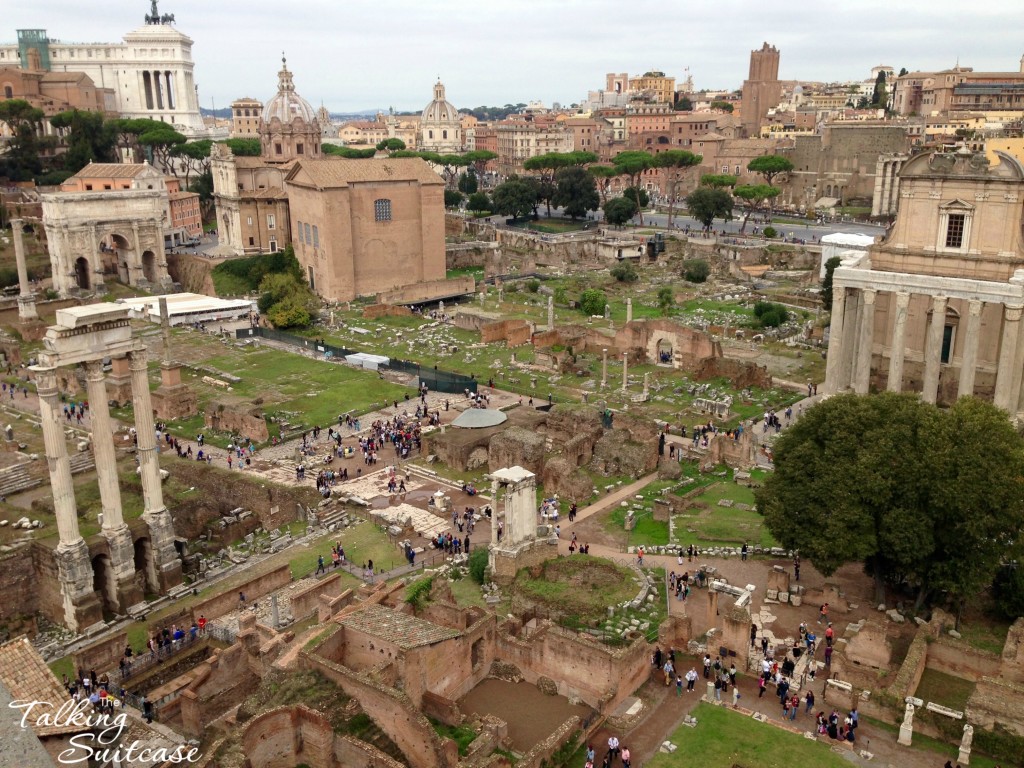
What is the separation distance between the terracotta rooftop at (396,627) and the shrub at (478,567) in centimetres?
416

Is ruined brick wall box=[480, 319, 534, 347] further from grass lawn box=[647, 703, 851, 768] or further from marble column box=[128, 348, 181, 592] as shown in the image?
grass lawn box=[647, 703, 851, 768]

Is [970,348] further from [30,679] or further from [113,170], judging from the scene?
[113,170]

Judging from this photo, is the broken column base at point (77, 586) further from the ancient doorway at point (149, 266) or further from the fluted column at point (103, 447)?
the ancient doorway at point (149, 266)

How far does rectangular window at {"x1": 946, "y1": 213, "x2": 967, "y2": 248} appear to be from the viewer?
3197 cm

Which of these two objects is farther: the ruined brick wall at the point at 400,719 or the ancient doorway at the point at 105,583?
the ancient doorway at the point at 105,583

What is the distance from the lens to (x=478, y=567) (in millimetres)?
24766

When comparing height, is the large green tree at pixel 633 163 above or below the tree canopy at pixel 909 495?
above

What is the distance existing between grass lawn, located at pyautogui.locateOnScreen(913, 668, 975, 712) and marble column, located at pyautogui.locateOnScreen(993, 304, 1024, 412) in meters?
13.5

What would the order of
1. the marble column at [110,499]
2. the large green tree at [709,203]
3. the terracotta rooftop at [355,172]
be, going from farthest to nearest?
the large green tree at [709,203] < the terracotta rooftop at [355,172] < the marble column at [110,499]

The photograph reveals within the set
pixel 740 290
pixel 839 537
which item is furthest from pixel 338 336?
pixel 839 537

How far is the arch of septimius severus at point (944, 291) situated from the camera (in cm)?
3083

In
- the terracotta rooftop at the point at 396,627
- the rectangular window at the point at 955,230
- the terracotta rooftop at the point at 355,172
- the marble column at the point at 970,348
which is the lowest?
the terracotta rooftop at the point at 396,627

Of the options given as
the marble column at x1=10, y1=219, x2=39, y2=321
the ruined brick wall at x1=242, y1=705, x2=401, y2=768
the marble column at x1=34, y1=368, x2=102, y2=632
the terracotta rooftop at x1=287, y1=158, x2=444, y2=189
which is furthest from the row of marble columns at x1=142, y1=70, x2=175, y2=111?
the ruined brick wall at x1=242, y1=705, x2=401, y2=768

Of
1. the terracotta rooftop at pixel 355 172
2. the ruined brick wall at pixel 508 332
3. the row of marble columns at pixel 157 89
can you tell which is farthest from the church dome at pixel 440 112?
the ruined brick wall at pixel 508 332
